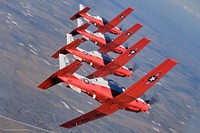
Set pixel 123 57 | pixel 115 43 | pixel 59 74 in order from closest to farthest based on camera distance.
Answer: pixel 59 74, pixel 123 57, pixel 115 43

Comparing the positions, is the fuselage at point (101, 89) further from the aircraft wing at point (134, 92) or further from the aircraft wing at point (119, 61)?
the aircraft wing at point (119, 61)

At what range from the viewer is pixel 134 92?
5016cm

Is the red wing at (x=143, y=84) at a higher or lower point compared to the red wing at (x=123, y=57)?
higher

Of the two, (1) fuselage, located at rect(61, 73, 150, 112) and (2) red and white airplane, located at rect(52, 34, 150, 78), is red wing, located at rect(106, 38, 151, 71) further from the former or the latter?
(1) fuselage, located at rect(61, 73, 150, 112)

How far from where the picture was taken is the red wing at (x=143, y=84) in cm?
4744

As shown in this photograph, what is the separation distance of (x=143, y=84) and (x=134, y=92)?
1720 mm

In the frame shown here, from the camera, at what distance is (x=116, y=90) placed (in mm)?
53531

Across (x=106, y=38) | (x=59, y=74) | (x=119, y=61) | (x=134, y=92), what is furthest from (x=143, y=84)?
(x=106, y=38)

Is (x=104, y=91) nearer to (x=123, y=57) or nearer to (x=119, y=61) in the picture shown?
(x=119, y=61)

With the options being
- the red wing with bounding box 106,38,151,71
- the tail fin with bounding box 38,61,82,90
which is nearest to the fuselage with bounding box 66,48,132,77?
the red wing with bounding box 106,38,151,71

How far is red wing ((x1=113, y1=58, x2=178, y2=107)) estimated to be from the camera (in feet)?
156

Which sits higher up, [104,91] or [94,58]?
[104,91]

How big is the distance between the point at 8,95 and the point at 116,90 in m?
94.2

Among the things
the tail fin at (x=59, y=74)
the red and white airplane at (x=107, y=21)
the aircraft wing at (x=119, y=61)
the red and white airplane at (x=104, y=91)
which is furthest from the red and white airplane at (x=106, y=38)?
the tail fin at (x=59, y=74)
